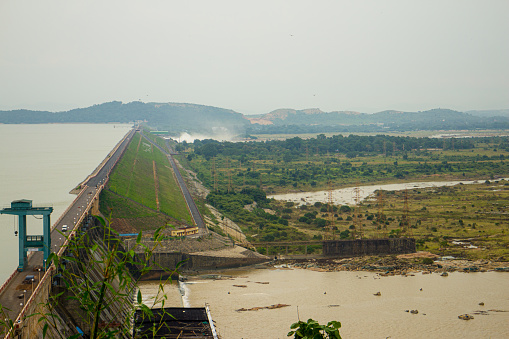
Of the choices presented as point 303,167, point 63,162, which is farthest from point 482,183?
point 63,162

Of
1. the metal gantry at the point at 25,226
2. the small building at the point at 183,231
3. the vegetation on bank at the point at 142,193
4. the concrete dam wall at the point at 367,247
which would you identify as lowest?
the concrete dam wall at the point at 367,247

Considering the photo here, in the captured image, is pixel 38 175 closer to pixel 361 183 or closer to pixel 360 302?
pixel 361 183

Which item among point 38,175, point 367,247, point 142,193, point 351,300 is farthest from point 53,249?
point 38,175

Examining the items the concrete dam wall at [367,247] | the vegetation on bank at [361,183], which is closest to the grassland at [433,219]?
the vegetation on bank at [361,183]

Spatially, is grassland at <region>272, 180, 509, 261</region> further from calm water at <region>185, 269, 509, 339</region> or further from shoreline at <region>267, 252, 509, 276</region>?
calm water at <region>185, 269, 509, 339</region>

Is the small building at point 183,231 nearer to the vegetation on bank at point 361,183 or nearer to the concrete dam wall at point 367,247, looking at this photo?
the vegetation on bank at point 361,183

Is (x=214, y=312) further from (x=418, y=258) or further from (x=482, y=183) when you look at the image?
(x=482, y=183)
